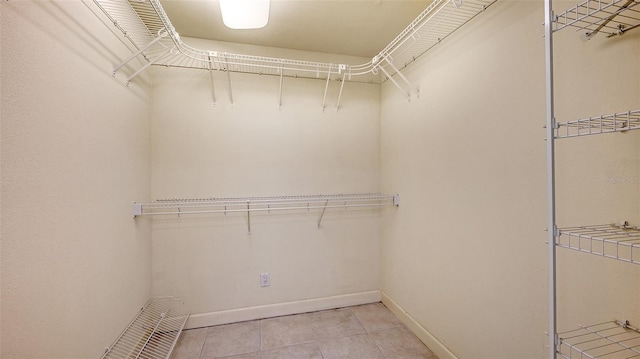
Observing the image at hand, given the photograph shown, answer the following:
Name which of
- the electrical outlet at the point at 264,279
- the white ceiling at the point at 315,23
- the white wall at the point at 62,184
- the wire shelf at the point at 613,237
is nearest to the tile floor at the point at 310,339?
the electrical outlet at the point at 264,279

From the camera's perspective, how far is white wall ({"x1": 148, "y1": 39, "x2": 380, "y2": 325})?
6.63ft

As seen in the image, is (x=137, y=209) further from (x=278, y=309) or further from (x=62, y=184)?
(x=278, y=309)

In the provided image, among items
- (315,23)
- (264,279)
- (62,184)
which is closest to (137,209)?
(62,184)

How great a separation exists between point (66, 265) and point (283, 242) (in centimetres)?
141

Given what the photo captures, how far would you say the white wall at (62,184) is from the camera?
0.85m

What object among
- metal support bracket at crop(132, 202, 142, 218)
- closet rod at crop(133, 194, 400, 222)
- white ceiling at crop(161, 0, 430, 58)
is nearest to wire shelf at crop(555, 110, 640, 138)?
white ceiling at crop(161, 0, 430, 58)

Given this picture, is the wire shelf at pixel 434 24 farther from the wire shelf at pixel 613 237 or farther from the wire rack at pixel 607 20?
the wire shelf at pixel 613 237

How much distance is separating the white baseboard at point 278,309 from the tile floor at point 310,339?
0.04 metres

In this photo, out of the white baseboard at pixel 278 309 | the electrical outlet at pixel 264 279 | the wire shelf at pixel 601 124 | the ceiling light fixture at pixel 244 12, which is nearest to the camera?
the wire shelf at pixel 601 124

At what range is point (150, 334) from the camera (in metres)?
1.80

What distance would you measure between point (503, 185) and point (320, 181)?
141 cm

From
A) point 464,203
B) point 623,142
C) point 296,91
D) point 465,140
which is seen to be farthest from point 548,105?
point 296,91

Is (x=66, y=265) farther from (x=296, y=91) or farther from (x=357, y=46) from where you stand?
(x=357, y=46)

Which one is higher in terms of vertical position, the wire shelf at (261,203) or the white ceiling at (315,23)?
the white ceiling at (315,23)
